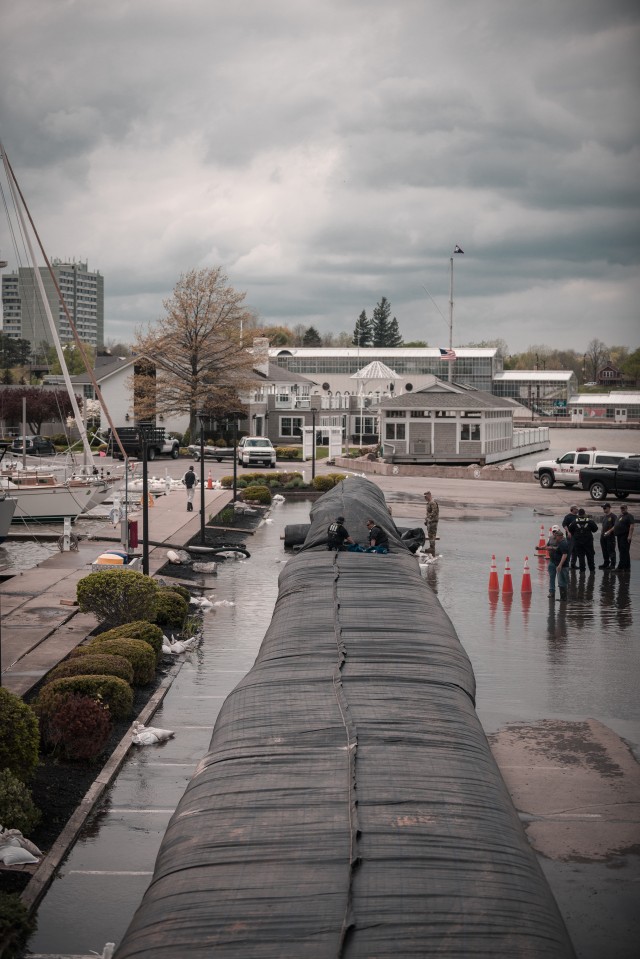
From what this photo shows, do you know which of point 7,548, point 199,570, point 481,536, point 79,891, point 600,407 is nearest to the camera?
point 79,891

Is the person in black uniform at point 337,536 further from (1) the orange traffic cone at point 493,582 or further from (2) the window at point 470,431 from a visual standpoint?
(2) the window at point 470,431

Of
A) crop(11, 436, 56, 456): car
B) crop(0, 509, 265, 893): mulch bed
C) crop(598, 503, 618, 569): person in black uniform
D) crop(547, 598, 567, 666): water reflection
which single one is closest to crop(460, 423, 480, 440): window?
crop(11, 436, 56, 456): car

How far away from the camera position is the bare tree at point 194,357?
7638cm

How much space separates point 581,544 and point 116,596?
13.5 metres

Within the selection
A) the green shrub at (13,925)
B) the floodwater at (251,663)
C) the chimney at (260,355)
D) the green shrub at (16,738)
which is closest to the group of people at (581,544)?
the floodwater at (251,663)

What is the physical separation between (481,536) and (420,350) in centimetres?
8863

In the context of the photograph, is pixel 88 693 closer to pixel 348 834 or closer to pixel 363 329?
pixel 348 834

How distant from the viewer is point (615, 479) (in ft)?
149

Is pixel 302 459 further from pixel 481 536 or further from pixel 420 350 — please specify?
pixel 420 350

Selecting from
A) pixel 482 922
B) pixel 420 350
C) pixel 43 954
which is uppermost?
pixel 420 350

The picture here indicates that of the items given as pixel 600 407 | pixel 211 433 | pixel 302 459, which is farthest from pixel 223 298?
pixel 600 407

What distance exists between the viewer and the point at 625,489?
45.2 metres

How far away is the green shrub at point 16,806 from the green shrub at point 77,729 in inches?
78.2

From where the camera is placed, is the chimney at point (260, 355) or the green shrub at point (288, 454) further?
the chimney at point (260, 355)
